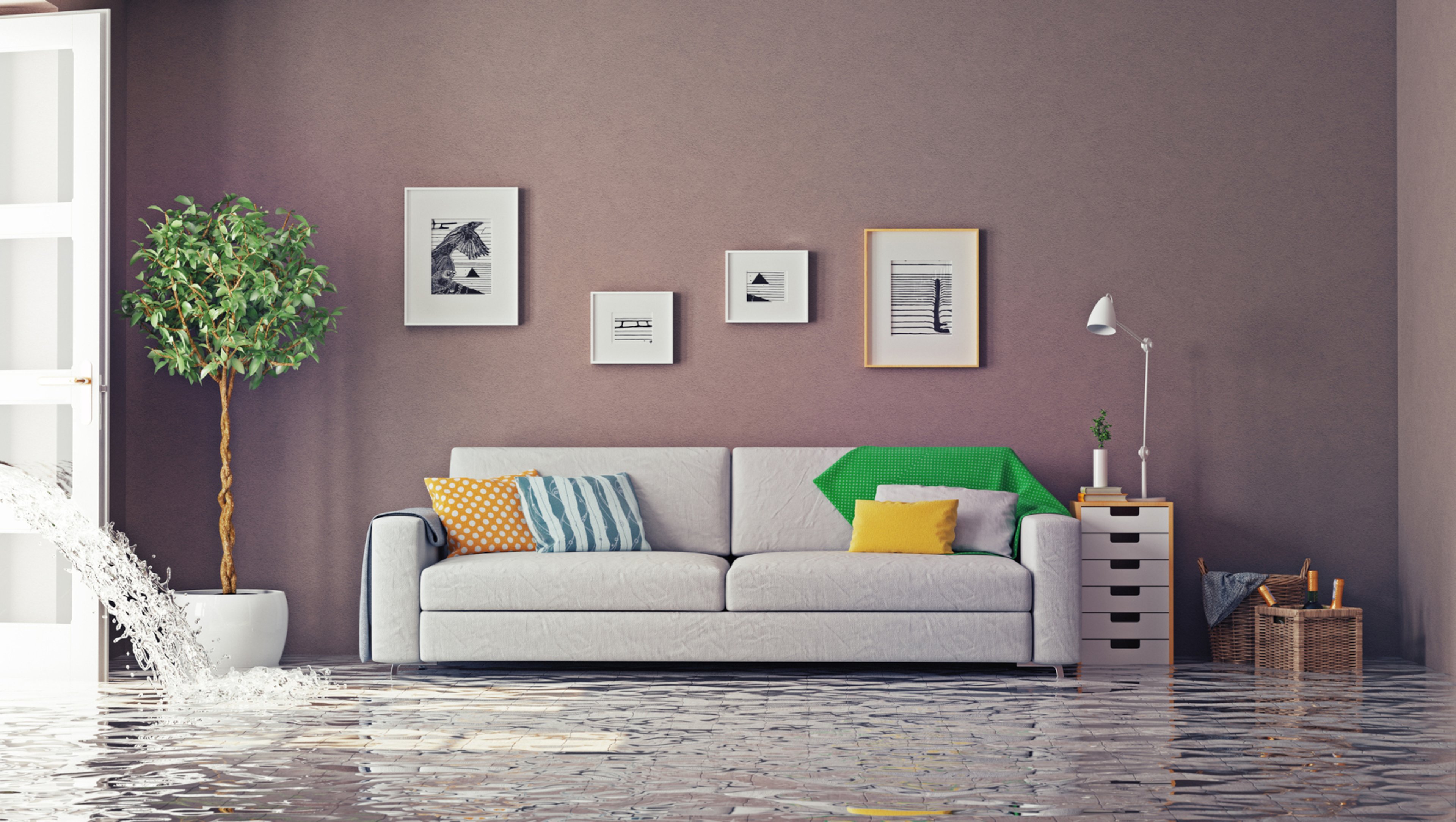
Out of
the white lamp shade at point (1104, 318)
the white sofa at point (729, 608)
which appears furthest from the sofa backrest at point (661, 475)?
the white lamp shade at point (1104, 318)

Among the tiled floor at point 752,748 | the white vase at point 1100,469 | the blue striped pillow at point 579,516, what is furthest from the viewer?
the white vase at point 1100,469

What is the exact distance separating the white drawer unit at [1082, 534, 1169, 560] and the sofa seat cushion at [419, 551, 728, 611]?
1476mm

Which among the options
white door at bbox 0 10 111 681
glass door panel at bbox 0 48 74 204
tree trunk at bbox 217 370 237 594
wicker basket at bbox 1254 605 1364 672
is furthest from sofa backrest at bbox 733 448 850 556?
glass door panel at bbox 0 48 74 204

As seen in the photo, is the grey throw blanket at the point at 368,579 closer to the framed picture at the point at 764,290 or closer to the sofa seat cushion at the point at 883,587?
the sofa seat cushion at the point at 883,587

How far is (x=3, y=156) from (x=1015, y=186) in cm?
393

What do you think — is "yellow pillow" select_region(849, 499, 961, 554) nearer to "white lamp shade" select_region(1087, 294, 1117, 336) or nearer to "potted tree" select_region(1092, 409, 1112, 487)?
"potted tree" select_region(1092, 409, 1112, 487)

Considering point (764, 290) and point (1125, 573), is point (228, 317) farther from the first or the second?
point (1125, 573)

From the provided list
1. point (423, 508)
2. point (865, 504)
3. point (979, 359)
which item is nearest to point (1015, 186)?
point (979, 359)

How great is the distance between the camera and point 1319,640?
4375 mm

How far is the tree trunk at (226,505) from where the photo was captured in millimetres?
4461

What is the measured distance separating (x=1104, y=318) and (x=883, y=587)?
1471 mm

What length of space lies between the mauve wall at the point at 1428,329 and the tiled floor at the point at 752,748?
423mm

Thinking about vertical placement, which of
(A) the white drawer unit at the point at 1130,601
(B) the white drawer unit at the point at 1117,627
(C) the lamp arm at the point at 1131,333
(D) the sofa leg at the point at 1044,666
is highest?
(C) the lamp arm at the point at 1131,333

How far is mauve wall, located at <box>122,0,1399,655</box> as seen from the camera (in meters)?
4.89
